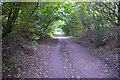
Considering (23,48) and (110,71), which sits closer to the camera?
(110,71)

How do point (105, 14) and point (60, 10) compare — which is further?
point (60, 10)

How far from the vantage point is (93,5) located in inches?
232

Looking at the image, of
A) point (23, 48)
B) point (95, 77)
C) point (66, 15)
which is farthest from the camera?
point (23, 48)

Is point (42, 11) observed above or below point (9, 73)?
above

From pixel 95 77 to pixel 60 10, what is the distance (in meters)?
3.99

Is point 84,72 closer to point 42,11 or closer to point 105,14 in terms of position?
point 105,14

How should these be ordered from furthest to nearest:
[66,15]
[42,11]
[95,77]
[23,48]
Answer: [23,48] < [66,15] < [42,11] < [95,77]

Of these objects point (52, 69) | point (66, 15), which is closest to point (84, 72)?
point (52, 69)

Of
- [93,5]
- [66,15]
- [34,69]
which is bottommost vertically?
[34,69]

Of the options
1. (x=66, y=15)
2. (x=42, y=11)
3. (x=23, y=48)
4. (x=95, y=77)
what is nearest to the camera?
(x=95, y=77)

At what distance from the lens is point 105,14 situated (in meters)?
5.80

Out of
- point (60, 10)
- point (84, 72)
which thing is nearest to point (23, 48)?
point (60, 10)

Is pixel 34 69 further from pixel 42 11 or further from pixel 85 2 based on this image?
pixel 85 2

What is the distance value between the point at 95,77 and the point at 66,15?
11.5ft
